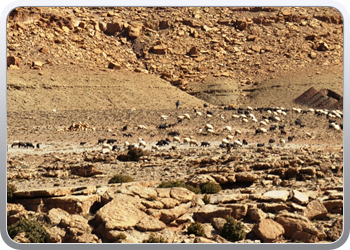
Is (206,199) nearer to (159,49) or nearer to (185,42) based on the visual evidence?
(159,49)

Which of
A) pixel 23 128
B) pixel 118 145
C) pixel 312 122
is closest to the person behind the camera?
pixel 118 145

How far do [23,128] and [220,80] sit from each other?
35.6 m

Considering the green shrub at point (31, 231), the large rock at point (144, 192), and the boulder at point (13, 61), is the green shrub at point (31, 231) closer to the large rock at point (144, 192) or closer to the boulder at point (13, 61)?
the large rock at point (144, 192)

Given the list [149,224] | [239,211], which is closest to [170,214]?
[149,224]

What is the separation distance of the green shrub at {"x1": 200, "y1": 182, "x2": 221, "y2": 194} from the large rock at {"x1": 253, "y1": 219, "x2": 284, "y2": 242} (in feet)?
14.0

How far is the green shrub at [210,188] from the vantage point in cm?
2059

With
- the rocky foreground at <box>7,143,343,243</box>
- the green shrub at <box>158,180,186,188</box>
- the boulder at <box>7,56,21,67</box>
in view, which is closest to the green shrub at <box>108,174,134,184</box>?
the rocky foreground at <box>7,143,343,243</box>

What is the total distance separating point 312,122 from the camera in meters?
47.6

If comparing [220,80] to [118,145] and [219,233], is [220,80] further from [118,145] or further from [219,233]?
[219,233]

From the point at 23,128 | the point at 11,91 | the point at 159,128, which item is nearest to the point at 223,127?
the point at 159,128

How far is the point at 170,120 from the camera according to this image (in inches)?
1890

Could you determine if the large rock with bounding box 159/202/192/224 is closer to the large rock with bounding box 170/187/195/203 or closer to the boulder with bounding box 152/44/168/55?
the large rock with bounding box 170/187/195/203

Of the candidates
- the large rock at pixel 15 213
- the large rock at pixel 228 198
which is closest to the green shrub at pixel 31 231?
the large rock at pixel 15 213

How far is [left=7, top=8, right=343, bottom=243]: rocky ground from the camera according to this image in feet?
57.5
